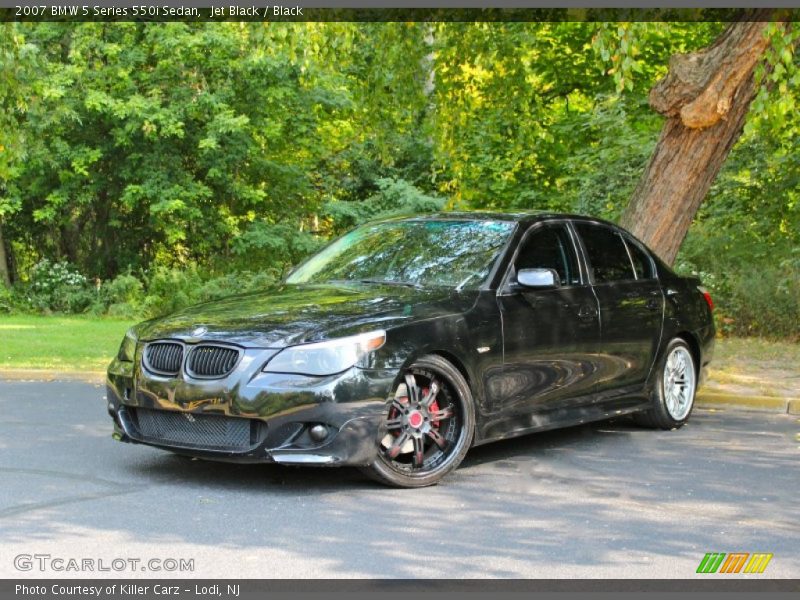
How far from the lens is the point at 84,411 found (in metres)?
10.9

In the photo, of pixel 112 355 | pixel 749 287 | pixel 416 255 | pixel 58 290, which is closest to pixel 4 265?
pixel 58 290

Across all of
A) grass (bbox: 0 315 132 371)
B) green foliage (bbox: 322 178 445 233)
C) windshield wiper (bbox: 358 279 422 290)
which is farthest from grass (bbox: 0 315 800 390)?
green foliage (bbox: 322 178 445 233)

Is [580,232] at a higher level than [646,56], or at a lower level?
lower

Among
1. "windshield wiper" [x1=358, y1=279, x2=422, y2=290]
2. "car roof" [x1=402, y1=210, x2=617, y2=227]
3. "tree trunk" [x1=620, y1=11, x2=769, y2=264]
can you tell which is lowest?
"windshield wiper" [x1=358, y1=279, x2=422, y2=290]

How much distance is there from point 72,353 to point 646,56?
518 inches

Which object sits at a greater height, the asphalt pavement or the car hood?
the car hood

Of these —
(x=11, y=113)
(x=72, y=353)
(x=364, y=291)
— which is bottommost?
(x=72, y=353)

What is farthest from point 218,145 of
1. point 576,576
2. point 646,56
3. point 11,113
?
point 576,576

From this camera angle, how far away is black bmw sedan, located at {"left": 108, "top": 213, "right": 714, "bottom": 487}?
714cm

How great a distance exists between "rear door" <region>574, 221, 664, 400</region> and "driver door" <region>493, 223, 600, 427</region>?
18 cm

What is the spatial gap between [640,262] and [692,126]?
361 cm

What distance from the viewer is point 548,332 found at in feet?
27.9

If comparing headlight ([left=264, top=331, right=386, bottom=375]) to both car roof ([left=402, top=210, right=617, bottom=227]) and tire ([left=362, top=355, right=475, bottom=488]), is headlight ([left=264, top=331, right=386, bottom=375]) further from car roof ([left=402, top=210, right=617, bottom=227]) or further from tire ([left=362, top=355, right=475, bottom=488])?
car roof ([left=402, top=210, right=617, bottom=227])

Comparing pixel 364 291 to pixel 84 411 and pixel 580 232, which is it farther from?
pixel 84 411
